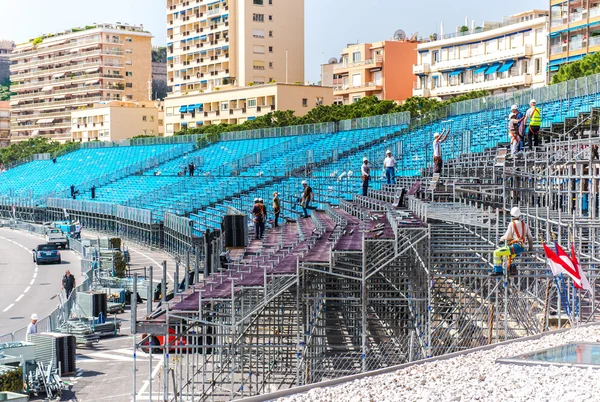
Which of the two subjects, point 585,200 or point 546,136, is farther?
point 546,136

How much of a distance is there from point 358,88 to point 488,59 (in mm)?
17534

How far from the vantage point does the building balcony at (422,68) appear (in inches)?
3728

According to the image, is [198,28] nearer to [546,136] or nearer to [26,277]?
[26,277]

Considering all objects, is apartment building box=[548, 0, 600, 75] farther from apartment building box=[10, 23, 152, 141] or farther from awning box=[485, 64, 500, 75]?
apartment building box=[10, 23, 152, 141]

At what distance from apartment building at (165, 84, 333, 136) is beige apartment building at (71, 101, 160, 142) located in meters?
12.1

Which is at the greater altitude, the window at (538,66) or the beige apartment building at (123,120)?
the window at (538,66)

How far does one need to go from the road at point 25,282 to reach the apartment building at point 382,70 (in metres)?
45.2

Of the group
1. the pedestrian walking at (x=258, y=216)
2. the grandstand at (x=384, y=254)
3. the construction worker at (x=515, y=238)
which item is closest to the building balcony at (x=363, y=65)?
the grandstand at (x=384, y=254)

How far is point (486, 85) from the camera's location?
3467 inches

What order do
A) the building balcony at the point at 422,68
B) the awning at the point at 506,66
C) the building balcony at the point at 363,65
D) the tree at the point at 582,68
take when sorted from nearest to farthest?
the tree at the point at 582,68 → the awning at the point at 506,66 → the building balcony at the point at 422,68 → the building balcony at the point at 363,65

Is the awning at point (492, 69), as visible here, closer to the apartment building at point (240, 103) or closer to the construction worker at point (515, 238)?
the apartment building at point (240, 103)

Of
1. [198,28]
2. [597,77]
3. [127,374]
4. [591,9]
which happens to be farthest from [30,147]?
[127,374]

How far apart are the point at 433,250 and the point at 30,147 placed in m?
117

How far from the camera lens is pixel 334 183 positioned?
4547cm
